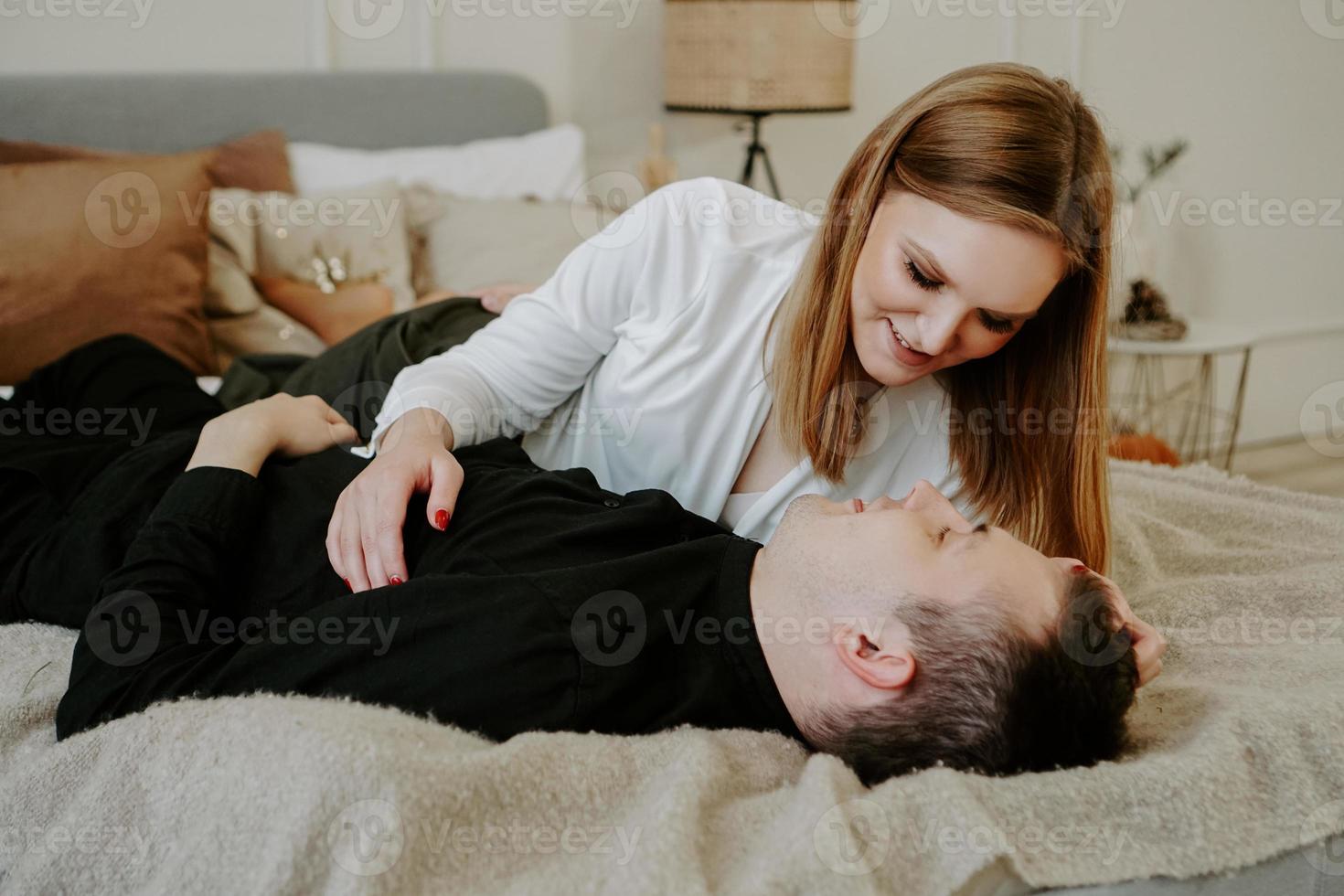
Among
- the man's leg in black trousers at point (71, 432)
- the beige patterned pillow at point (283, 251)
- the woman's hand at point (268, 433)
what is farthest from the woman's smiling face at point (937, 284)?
the beige patterned pillow at point (283, 251)

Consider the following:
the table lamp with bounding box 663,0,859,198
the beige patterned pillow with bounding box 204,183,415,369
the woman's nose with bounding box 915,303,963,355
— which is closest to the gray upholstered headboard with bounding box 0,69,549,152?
the beige patterned pillow with bounding box 204,183,415,369

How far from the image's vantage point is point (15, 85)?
2391 millimetres

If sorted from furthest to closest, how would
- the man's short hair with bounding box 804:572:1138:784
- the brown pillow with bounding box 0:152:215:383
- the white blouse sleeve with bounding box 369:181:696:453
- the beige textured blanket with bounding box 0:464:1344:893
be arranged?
the brown pillow with bounding box 0:152:215:383
the white blouse sleeve with bounding box 369:181:696:453
the man's short hair with bounding box 804:572:1138:784
the beige textured blanket with bounding box 0:464:1344:893

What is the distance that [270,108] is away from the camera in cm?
266

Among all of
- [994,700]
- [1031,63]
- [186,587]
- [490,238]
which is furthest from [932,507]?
[1031,63]

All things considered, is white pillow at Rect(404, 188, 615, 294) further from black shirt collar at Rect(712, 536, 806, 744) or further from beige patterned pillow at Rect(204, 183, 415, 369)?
black shirt collar at Rect(712, 536, 806, 744)

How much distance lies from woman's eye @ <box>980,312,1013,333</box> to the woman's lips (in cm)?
7

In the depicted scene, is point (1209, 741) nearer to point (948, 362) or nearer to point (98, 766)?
point (948, 362)

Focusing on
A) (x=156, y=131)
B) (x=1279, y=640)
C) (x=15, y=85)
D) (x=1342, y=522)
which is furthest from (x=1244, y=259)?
(x=15, y=85)

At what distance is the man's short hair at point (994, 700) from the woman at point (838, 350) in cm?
34

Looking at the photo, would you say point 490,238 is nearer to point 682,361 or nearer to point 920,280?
point 682,361

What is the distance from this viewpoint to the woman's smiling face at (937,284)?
1169 millimetres

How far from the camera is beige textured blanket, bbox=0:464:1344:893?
0.80 metres

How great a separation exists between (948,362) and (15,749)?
40.9 inches
